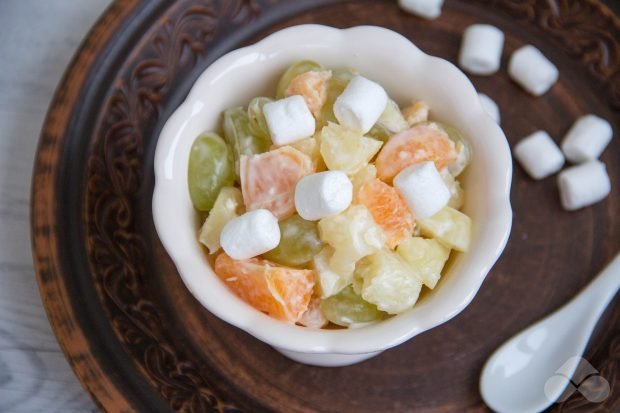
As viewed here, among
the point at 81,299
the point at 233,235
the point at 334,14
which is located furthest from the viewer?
the point at 334,14

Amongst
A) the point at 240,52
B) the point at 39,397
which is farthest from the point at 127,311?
the point at 240,52

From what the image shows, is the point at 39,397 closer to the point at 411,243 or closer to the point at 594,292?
the point at 411,243

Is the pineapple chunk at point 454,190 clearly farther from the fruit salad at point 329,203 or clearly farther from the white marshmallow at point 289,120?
the white marshmallow at point 289,120

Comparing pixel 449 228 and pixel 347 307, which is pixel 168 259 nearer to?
pixel 347 307

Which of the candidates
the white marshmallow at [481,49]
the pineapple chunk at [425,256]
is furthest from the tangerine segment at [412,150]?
the white marshmallow at [481,49]

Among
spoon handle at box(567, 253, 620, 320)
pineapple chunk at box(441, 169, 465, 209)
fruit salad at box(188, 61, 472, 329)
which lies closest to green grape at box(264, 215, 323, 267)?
fruit salad at box(188, 61, 472, 329)

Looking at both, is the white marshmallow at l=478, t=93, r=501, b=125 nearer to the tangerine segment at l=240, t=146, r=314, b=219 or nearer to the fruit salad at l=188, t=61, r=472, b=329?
the fruit salad at l=188, t=61, r=472, b=329

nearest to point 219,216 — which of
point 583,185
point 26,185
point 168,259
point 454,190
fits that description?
point 168,259

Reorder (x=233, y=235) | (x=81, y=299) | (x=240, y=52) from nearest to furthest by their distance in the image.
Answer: (x=233, y=235) < (x=240, y=52) < (x=81, y=299)
